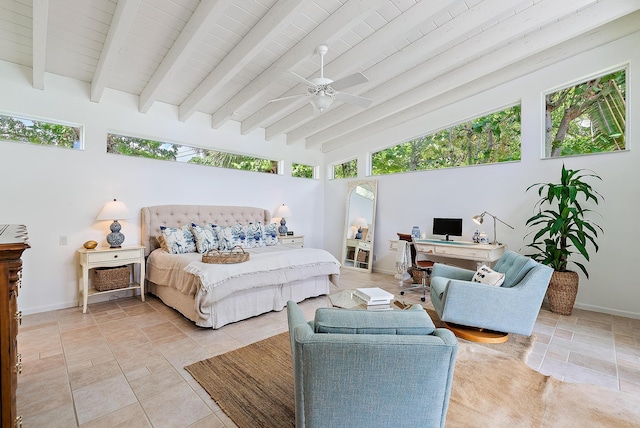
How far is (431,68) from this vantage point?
3893 millimetres

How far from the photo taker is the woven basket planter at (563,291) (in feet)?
11.6

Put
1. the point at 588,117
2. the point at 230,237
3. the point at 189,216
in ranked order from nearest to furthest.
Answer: the point at 588,117
the point at 230,237
the point at 189,216

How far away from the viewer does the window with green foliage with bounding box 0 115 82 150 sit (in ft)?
11.1

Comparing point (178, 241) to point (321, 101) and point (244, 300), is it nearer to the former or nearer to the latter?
point (244, 300)

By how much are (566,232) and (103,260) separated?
5833mm

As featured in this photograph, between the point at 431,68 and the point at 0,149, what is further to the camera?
the point at 431,68

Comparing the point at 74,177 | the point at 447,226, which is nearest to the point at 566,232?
the point at 447,226

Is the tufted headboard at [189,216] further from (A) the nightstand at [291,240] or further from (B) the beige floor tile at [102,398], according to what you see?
(B) the beige floor tile at [102,398]

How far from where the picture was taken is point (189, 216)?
4715 millimetres

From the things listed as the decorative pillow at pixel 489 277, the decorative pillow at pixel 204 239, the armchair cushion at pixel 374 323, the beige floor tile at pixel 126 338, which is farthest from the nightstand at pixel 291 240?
the armchair cushion at pixel 374 323

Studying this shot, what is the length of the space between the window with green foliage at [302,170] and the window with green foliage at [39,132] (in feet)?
12.3

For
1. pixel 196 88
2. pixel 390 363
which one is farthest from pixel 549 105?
pixel 196 88

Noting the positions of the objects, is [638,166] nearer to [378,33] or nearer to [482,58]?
[482,58]

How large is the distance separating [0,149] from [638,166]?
295 inches
